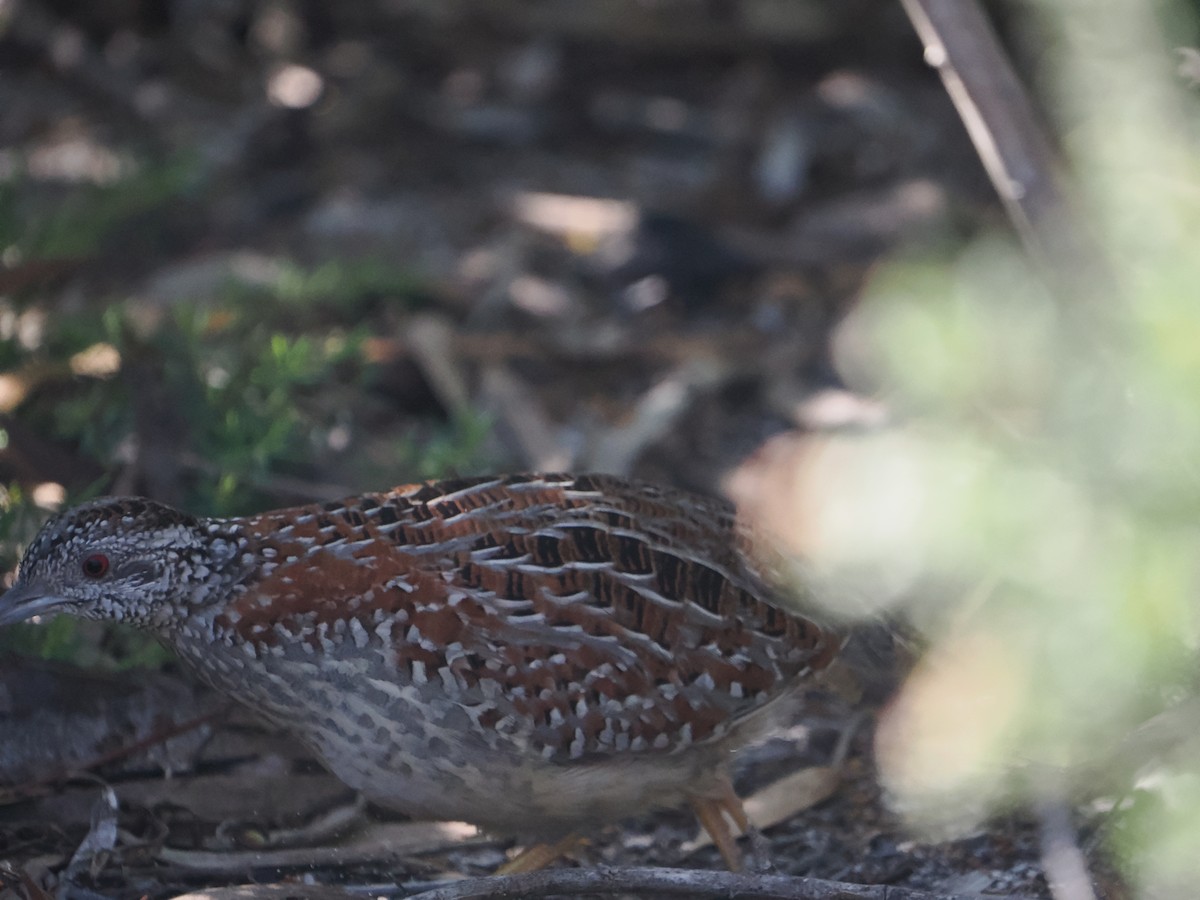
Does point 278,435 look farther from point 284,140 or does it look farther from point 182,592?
point 284,140

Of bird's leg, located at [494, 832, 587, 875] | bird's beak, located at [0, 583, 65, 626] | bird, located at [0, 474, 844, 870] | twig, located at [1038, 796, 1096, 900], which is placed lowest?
twig, located at [1038, 796, 1096, 900]

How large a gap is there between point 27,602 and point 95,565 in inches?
7.0

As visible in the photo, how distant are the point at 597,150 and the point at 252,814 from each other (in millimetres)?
4429

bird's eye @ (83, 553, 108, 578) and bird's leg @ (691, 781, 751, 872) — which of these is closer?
bird's eye @ (83, 553, 108, 578)

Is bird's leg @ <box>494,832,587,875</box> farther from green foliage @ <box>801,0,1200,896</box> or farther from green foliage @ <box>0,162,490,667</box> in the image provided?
green foliage @ <box>801,0,1200,896</box>

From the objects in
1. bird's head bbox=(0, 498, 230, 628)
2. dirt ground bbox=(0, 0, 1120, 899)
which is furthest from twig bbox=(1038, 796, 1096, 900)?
bird's head bbox=(0, 498, 230, 628)

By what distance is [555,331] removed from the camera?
19.8 ft

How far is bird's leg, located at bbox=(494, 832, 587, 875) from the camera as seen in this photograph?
353 cm

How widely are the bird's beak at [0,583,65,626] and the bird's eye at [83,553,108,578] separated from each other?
0.30 feet

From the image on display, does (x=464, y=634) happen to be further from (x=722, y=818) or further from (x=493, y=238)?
(x=493, y=238)

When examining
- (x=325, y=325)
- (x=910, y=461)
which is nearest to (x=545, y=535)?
(x=910, y=461)

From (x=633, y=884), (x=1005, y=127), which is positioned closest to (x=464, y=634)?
(x=633, y=884)

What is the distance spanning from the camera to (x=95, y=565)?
10.4ft

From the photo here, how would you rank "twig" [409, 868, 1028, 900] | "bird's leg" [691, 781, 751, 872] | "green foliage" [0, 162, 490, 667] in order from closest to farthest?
1. "twig" [409, 868, 1028, 900]
2. "bird's leg" [691, 781, 751, 872]
3. "green foliage" [0, 162, 490, 667]
